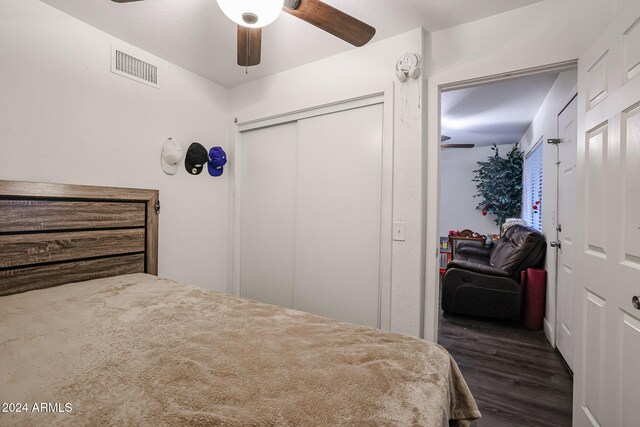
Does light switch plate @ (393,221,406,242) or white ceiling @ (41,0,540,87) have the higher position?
white ceiling @ (41,0,540,87)

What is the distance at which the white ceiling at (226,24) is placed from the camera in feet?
5.75

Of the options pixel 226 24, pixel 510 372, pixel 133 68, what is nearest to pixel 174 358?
pixel 226 24

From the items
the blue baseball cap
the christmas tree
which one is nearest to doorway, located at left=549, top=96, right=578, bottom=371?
the christmas tree

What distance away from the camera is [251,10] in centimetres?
120

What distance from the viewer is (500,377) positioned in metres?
2.14

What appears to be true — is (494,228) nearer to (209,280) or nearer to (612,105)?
(612,105)

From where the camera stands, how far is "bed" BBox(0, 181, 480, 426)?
27.5 inches

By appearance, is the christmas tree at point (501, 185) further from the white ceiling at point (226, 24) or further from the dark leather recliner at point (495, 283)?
the white ceiling at point (226, 24)

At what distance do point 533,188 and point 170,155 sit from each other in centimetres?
450

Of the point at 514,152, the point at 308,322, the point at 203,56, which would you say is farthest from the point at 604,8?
the point at 514,152

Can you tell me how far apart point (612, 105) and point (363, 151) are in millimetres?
1351

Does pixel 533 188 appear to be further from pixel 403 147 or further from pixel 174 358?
pixel 174 358

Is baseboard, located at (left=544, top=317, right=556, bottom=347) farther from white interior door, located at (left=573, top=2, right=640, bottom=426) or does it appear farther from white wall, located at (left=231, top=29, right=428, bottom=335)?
white wall, located at (left=231, top=29, right=428, bottom=335)

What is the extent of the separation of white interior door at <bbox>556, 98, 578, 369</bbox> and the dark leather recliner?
16.5 inches
